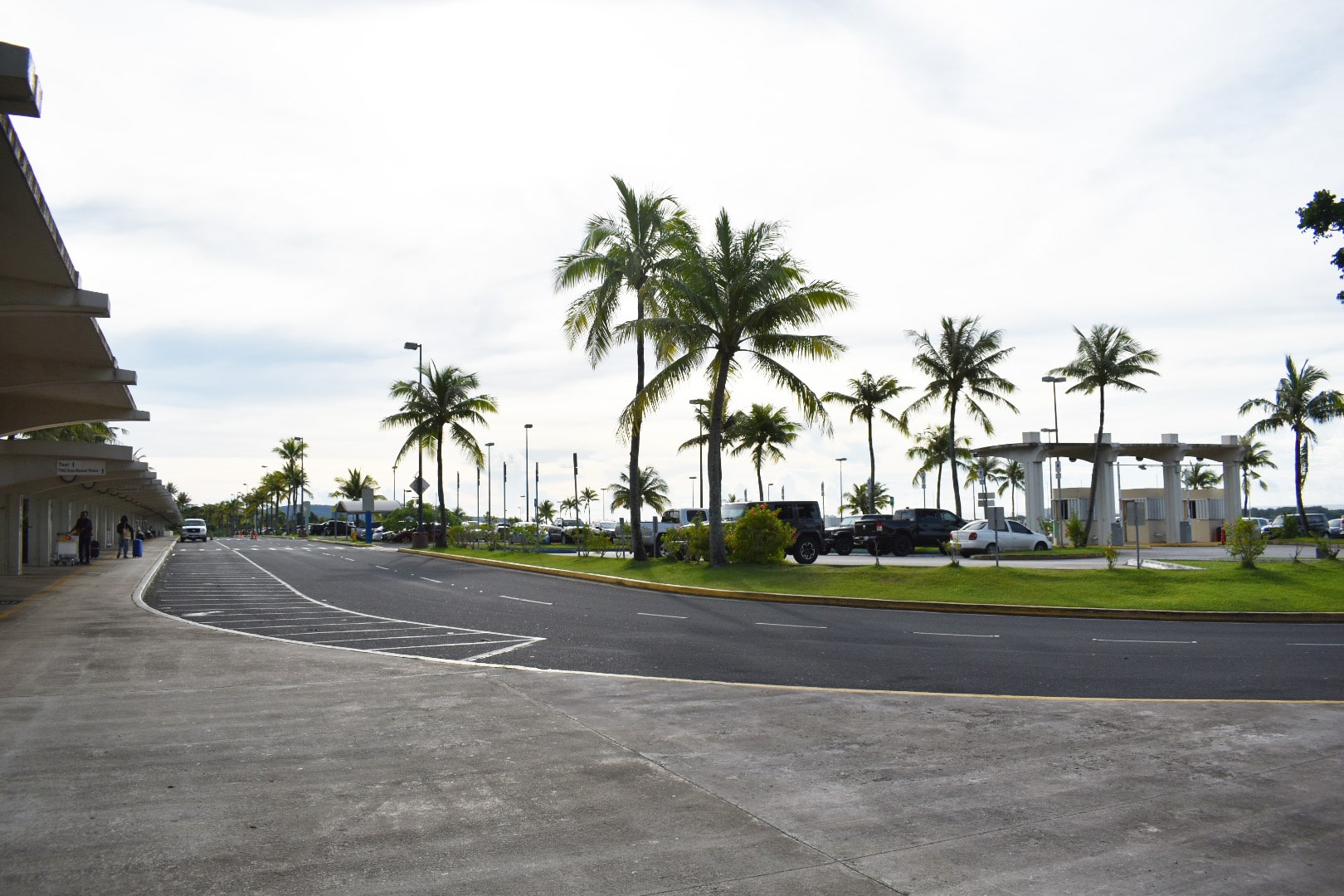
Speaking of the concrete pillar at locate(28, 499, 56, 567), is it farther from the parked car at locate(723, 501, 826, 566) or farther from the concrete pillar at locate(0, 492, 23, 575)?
the parked car at locate(723, 501, 826, 566)

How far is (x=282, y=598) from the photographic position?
66.9 feet

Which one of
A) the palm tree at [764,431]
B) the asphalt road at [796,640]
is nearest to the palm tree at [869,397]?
the palm tree at [764,431]

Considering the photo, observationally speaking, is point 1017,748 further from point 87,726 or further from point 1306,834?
point 87,726

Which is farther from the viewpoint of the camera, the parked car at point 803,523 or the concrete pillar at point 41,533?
the concrete pillar at point 41,533

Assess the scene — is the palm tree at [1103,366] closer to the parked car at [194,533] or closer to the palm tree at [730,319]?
the palm tree at [730,319]

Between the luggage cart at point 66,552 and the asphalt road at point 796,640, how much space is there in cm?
1278

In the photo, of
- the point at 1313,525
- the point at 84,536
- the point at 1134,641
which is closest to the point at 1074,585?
the point at 1134,641

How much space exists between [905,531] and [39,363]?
92.0ft

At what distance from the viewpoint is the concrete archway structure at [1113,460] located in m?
43.1

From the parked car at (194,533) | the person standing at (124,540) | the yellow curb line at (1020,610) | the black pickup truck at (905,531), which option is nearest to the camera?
the yellow curb line at (1020,610)

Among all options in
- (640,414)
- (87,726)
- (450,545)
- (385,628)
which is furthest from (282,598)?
(450,545)

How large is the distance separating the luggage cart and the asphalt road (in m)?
12.8

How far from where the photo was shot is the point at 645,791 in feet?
19.4

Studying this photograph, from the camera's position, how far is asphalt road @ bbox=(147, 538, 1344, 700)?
33.7ft
